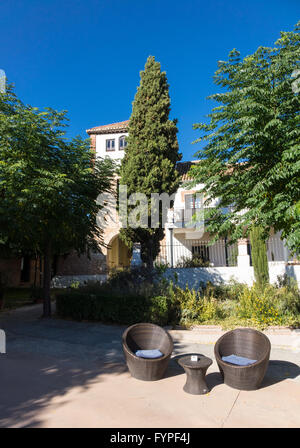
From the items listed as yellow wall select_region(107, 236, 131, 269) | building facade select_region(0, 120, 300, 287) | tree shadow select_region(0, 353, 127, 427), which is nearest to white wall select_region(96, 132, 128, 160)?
building facade select_region(0, 120, 300, 287)

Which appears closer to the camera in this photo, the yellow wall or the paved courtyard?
the paved courtyard

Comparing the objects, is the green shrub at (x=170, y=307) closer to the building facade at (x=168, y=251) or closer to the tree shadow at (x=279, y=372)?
the tree shadow at (x=279, y=372)

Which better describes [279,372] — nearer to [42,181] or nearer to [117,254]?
[42,181]

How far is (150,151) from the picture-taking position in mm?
12883

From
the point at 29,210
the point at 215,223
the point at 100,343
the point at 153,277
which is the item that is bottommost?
the point at 100,343

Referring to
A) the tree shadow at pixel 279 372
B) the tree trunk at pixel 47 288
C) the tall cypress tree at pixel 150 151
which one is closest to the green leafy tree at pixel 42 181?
the tree trunk at pixel 47 288

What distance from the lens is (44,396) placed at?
408 cm

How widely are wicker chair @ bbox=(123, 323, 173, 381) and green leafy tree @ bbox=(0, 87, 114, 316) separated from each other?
4804mm

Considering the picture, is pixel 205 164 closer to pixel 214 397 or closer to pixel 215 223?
pixel 215 223

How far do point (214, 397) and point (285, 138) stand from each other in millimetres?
5070

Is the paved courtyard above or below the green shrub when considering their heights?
below

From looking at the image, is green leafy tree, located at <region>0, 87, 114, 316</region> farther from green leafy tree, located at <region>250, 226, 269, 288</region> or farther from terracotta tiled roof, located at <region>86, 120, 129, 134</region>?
terracotta tiled roof, located at <region>86, 120, 129, 134</region>

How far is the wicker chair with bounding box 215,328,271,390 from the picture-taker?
4.27 m

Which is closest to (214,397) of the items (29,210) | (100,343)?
(100,343)
